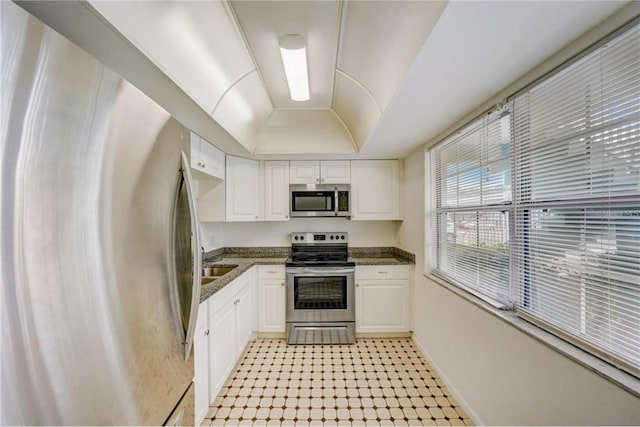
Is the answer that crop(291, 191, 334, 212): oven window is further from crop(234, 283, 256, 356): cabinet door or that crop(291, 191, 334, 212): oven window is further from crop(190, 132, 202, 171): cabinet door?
crop(190, 132, 202, 171): cabinet door

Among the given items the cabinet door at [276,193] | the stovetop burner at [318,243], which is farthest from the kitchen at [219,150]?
the stovetop burner at [318,243]

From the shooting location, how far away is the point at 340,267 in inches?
111

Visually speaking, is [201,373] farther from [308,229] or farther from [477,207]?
[477,207]

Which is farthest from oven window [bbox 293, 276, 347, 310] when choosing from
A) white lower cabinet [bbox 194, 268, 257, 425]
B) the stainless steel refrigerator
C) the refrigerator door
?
the stainless steel refrigerator

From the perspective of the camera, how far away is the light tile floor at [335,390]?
68.9 inches

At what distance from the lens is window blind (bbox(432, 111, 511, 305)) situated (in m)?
1.55

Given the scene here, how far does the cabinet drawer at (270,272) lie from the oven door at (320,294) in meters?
0.11

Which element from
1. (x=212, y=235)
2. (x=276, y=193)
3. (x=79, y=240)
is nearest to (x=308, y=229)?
(x=276, y=193)

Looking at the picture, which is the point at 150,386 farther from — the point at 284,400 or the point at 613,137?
the point at 613,137

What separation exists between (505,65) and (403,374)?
7.63ft

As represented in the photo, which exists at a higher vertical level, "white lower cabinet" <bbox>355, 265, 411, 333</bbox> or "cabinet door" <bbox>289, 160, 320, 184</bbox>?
"cabinet door" <bbox>289, 160, 320, 184</bbox>

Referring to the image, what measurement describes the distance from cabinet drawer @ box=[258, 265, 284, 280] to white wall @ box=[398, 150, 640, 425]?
150 centimetres

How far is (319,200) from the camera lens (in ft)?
10.1

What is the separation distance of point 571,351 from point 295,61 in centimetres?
199
